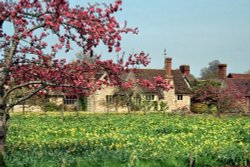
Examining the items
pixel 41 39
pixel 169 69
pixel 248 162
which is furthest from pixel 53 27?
pixel 169 69

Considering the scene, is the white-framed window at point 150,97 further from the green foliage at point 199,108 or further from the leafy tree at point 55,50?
the leafy tree at point 55,50

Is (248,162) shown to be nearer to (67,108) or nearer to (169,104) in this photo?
(67,108)

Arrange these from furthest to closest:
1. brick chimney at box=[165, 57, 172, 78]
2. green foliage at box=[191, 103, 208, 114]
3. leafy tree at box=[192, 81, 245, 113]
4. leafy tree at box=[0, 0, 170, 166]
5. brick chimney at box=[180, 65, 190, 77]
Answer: brick chimney at box=[180, 65, 190, 77] → brick chimney at box=[165, 57, 172, 78] → green foliage at box=[191, 103, 208, 114] → leafy tree at box=[192, 81, 245, 113] → leafy tree at box=[0, 0, 170, 166]

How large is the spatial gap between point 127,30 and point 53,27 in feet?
5.12

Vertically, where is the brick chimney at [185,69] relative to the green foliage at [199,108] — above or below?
above

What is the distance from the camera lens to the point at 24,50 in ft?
40.5

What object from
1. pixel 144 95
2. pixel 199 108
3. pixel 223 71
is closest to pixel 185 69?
pixel 223 71

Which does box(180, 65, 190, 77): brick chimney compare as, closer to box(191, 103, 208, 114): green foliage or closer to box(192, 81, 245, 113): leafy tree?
box(191, 103, 208, 114): green foliage

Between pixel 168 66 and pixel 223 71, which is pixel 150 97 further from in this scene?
pixel 223 71

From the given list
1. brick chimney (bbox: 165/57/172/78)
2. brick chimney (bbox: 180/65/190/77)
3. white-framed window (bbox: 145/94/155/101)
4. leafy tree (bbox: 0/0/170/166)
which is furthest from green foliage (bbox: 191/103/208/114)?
leafy tree (bbox: 0/0/170/166)

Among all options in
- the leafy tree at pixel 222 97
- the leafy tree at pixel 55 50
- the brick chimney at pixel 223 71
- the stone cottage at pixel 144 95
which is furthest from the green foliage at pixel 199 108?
the leafy tree at pixel 55 50

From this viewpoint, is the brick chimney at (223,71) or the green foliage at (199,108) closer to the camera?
the green foliage at (199,108)

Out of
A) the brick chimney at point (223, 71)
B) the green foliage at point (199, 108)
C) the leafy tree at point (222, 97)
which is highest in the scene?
the brick chimney at point (223, 71)

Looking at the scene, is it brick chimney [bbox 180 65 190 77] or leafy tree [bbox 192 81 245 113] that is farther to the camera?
brick chimney [bbox 180 65 190 77]
